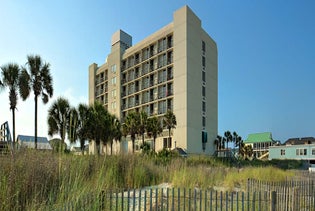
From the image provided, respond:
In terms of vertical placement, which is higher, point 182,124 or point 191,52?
point 191,52

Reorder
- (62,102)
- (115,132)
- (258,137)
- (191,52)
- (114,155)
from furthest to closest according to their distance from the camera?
(258,137) < (191,52) < (115,132) < (62,102) < (114,155)

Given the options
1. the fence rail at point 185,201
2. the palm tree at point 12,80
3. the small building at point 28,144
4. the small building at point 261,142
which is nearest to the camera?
the fence rail at point 185,201

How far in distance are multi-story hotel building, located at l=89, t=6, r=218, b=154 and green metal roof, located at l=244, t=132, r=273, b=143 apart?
1817 inches

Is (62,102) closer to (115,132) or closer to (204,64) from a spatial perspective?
(115,132)

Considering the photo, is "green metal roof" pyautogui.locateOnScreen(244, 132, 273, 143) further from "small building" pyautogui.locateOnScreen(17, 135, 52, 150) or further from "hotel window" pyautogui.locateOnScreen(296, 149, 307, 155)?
"small building" pyautogui.locateOnScreen(17, 135, 52, 150)

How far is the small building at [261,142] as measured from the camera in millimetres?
102500

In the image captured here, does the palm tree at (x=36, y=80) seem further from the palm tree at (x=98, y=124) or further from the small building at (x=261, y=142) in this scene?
the small building at (x=261, y=142)

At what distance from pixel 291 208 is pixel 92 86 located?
3170 inches

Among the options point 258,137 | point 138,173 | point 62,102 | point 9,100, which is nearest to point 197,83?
point 62,102

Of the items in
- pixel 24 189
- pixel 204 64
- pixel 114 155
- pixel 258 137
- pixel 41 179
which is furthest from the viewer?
pixel 258 137

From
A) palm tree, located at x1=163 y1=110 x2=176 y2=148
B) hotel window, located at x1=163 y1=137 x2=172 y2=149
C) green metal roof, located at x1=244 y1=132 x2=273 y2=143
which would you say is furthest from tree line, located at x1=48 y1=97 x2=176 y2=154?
green metal roof, located at x1=244 y1=132 x2=273 y2=143

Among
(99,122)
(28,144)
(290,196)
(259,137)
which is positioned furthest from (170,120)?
(259,137)

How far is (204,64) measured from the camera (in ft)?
205

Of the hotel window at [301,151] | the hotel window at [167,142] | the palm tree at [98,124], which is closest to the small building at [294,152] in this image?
the hotel window at [301,151]
